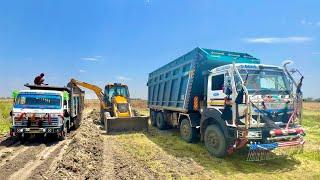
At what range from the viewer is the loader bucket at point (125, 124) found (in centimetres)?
1470

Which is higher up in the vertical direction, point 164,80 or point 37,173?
→ point 164,80

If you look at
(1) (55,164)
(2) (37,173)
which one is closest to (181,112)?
(1) (55,164)

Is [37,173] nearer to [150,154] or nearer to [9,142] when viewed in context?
[150,154]

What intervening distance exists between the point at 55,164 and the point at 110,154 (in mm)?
1946

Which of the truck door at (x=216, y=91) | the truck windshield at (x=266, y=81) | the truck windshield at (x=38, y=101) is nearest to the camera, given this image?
the truck windshield at (x=266, y=81)

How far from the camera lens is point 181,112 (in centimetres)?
1234

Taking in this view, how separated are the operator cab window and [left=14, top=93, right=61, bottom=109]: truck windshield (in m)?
6.83

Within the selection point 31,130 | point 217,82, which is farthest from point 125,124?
point 217,82

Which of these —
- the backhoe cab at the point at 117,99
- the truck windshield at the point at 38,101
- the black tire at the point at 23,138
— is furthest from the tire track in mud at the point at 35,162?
the backhoe cab at the point at 117,99

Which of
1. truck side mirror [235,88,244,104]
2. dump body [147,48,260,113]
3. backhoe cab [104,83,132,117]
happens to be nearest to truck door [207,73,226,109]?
dump body [147,48,260,113]

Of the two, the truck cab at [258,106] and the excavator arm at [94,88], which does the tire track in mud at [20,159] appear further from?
the excavator arm at [94,88]

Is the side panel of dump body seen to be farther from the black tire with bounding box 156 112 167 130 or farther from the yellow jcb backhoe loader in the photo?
the black tire with bounding box 156 112 167 130

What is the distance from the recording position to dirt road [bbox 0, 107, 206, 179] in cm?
706

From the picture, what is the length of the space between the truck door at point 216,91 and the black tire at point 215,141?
764 mm
